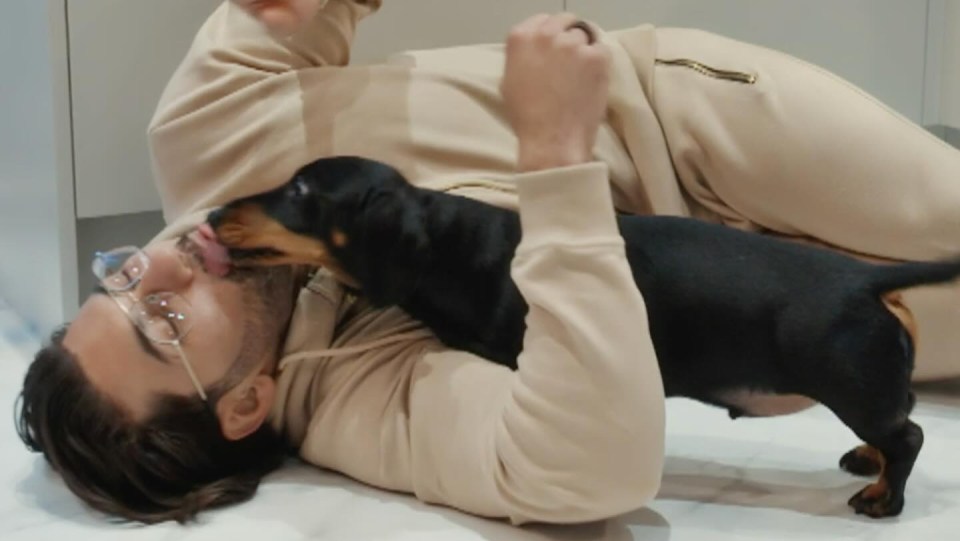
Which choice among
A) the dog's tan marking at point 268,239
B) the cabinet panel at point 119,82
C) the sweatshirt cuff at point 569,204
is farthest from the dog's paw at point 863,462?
the cabinet panel at point 119,82

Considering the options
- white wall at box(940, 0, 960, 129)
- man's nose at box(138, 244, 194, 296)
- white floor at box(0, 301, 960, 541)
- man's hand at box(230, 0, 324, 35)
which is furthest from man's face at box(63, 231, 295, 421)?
white wall at box(940, 0, 960, 129)

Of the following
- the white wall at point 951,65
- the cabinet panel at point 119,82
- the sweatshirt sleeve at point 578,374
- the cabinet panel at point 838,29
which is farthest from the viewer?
the white wall at point 951,65

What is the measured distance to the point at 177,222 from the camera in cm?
121

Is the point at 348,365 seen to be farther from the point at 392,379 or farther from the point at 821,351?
the point at 821,351

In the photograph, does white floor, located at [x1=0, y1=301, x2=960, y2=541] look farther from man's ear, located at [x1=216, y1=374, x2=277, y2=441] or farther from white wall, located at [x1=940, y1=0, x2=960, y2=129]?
white wall, located at [x1=940, y1=0, x2=960, y2=129]

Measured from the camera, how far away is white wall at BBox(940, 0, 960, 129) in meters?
2.18

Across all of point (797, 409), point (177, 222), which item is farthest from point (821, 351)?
point (177, 222)

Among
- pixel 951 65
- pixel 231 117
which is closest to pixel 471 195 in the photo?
pixel 231 117

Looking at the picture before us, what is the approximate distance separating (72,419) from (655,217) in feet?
1.72

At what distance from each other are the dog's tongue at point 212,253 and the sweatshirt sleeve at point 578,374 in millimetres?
270

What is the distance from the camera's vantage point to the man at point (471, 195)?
972mm

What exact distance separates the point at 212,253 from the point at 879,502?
1.95 feet

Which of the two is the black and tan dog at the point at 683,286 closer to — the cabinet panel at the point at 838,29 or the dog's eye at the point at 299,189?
the dog's eye at the point at 299,189

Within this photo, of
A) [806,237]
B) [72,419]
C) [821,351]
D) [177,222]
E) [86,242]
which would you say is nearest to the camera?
[821,351]
